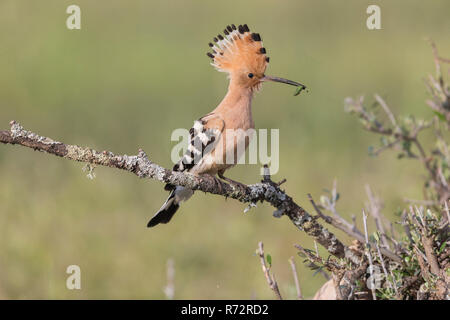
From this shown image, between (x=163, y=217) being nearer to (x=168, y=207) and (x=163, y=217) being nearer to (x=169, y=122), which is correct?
(x=168, y=207)

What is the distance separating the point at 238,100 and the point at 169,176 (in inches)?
43.9

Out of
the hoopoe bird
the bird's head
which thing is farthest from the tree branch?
the bird's head

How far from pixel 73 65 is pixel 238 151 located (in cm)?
474

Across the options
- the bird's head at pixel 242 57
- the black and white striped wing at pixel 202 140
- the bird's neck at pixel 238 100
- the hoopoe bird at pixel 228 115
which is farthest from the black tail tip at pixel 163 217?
the bird's head at pixel 242 57

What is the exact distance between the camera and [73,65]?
312 inches

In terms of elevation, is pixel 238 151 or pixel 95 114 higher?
pixel 95 114

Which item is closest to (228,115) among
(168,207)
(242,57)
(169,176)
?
(242,57)

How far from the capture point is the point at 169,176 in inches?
105

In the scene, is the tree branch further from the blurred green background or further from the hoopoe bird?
the blurred green background

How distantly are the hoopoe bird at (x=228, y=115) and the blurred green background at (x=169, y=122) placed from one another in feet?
2.95

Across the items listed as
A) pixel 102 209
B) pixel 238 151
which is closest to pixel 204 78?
pixel 102 209

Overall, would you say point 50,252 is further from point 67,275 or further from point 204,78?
point 204,78

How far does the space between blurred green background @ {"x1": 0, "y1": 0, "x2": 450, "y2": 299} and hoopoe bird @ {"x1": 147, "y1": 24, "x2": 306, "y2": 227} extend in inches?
35.4

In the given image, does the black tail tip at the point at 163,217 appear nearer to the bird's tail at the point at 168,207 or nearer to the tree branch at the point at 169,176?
the bird's tail at the point at 168,207
